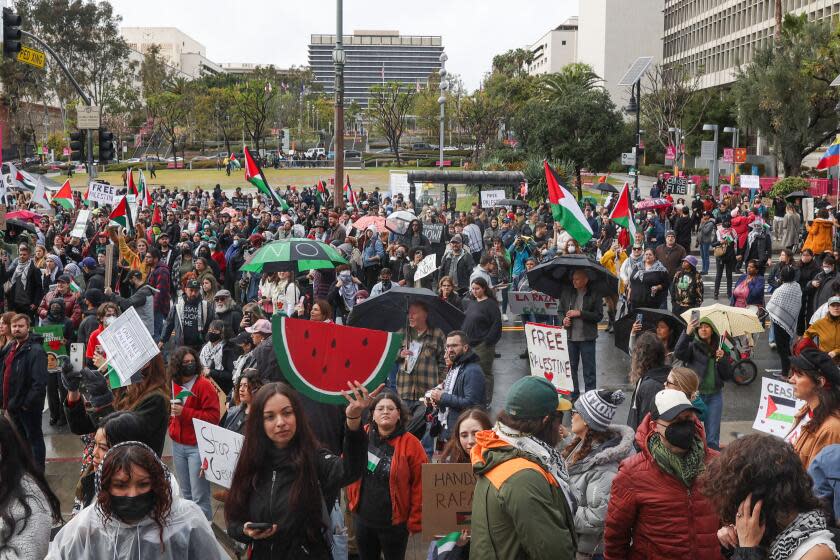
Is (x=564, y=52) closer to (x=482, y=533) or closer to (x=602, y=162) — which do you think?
(x=602, y=162)

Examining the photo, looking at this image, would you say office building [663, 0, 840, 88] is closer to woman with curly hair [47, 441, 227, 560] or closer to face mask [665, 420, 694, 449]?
→ face mask [665, 420, 694, 449]

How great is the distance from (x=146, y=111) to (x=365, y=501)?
101m

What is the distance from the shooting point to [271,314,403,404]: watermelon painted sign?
15.6 ft

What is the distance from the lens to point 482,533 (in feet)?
11.9

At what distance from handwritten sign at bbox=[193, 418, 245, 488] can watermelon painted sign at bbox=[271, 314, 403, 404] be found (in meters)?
0.97

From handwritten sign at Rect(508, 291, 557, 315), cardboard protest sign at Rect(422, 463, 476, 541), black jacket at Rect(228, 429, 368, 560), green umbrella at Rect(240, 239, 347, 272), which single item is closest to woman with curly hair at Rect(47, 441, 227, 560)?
black jacket at Rect(228, 429, 368, 560)

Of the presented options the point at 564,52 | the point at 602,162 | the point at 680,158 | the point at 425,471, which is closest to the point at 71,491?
the point at 425,471

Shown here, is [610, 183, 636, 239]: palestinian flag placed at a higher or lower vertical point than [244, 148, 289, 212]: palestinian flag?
lower

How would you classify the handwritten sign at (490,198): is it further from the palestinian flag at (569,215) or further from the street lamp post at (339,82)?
the palestinian flag at (569,215)

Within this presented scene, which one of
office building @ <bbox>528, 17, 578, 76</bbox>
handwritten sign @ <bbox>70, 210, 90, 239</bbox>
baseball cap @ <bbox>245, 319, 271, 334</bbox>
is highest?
office building @ <bbox>528, 17, 578, 76</bbox>

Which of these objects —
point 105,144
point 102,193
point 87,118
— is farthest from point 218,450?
point 87,118

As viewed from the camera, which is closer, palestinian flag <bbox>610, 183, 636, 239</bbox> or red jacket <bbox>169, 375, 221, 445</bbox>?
red jacket <bbox>169, 375, 221, 445</bbox>

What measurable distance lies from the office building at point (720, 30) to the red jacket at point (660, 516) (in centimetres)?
5183

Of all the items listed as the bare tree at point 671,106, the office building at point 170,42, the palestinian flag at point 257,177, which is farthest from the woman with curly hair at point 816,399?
the office building at point 170,42
